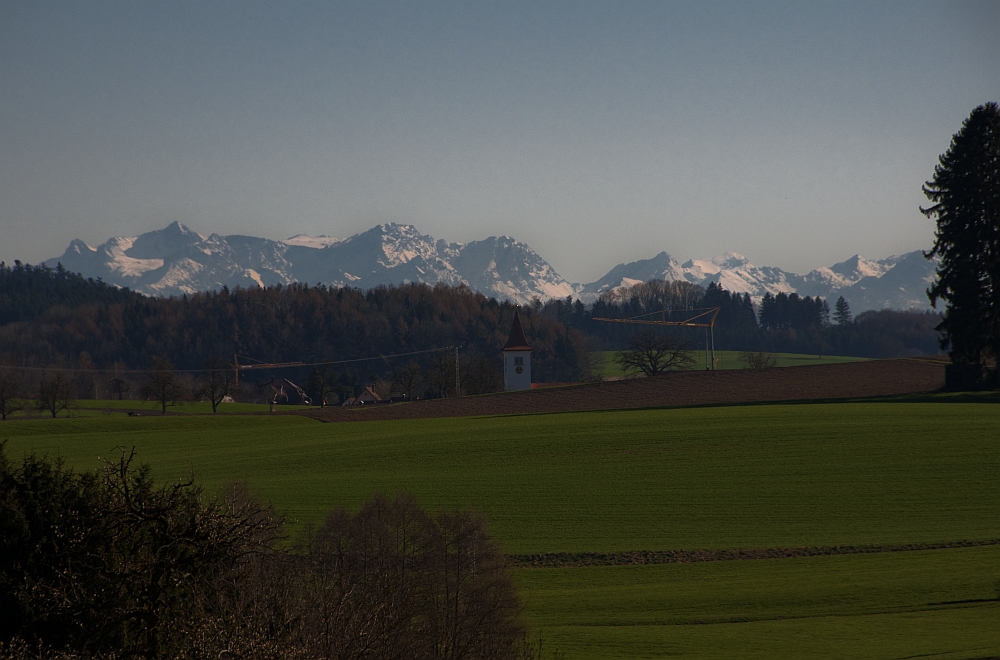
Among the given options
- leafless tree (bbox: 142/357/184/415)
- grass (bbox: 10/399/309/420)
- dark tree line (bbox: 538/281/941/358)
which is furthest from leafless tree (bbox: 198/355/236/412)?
dark tree line (bbox: 538/281/941/358)

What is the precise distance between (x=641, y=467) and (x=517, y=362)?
4884 centimetres

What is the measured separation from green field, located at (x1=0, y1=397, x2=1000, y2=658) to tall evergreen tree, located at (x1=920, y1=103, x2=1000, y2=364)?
14.7ft

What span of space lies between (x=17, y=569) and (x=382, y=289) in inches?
6062

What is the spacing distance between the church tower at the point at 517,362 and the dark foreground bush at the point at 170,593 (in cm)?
6865

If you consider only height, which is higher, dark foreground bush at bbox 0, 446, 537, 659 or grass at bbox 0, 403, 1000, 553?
dark foreground bush at bbox 0, 446, 537, 659

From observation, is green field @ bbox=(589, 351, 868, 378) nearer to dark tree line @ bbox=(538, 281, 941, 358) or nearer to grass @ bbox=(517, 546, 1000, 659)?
dark tree line @ bbox=(538, 281, 941, 358)

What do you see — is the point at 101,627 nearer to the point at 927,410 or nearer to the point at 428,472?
the point at 428,472

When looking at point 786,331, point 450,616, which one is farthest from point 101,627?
point 786,331

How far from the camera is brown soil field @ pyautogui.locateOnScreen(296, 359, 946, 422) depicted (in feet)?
187

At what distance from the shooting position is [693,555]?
26234 millimetres

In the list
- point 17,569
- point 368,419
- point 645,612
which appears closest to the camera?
point 17,569

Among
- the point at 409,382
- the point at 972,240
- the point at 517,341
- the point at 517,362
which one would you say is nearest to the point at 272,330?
the point at 409,382

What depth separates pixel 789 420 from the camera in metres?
45.7

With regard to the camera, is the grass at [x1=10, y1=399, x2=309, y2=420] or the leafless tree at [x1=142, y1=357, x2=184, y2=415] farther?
the leafless tree at [x1=142, y1=357, x2=184, y2=415]
